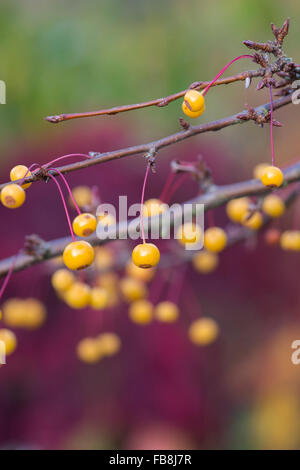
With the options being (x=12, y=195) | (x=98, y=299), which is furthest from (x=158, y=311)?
(x=12, y=195)

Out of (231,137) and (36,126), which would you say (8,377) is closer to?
(36,126)

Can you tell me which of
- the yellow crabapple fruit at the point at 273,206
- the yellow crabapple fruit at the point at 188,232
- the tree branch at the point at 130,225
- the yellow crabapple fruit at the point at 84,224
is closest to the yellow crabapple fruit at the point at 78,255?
the yellow crabapple fruit at the point at 84,224

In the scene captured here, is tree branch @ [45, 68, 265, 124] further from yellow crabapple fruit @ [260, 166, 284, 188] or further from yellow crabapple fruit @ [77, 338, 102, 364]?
yellow crabapple fruit @ [77, 338, 102, 364]

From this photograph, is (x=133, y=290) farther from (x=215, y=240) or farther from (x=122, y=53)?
(x=122, y=53)

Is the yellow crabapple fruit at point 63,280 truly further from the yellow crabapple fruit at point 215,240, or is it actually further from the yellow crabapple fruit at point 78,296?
the yellow crabapple fruit at point 215,240

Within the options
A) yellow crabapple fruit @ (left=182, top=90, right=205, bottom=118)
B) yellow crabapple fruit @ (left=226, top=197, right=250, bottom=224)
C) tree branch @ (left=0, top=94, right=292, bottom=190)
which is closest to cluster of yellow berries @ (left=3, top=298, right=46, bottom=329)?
yellow crabapple fruit @ (left=226, top=197, right=250, bottom=224)
